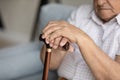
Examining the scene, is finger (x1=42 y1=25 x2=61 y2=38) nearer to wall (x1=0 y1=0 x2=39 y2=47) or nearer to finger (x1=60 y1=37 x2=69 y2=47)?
finger (x1=60 y1=37 x2=69 y2=47)

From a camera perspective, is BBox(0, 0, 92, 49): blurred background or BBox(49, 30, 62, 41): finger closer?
BBox(49, 30, 62, 41): finger

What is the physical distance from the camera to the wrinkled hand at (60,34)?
3.68 ft

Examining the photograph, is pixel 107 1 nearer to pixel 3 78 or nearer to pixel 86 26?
pixel 86 26

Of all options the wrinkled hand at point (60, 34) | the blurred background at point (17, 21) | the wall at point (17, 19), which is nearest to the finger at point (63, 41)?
the wrinkled hand at point (60, 34)

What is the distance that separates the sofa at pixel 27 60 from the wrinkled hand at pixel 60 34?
62 cm

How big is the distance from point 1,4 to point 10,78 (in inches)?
105

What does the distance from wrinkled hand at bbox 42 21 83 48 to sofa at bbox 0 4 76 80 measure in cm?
62

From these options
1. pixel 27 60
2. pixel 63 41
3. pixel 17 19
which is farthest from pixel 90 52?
pixel 17 19

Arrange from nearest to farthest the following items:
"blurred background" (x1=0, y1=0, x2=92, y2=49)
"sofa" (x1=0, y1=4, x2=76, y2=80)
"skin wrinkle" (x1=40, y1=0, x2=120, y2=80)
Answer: "skin wrinkle" (x1=40, y1=0, x2=120, y2=80)
"sofa" (x1=0, y1=4, x2=76, y2=80)
"blurred background" (x1=0, y1=0, x2=92, y2=49)

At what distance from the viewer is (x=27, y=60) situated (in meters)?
1.79

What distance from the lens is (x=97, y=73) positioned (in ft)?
3.64

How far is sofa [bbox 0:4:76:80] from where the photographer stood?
1706mm

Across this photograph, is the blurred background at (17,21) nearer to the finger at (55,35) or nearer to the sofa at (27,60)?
the sofa at (27,60)

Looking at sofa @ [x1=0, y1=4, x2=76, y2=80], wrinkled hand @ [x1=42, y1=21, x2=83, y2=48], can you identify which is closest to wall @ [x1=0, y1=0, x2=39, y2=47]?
sofa @ [x1=0, y1=4, x2=76, y2=80]
